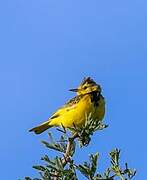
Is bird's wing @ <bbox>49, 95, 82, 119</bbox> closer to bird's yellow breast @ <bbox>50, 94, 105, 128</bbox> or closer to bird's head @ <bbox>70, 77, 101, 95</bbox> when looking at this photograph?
bird's yellow breast @ <bbox>50, 94, 105, 128</bbox>

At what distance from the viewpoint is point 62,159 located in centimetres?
388

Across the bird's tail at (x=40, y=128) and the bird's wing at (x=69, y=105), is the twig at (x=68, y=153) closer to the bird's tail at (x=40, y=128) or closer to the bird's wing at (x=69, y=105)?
the bird's wing at (x=69, y=105)

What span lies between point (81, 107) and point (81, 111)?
9 cm

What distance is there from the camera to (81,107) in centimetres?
895

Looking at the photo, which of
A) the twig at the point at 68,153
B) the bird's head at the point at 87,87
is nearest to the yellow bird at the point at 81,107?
the bird's head at the point at 87,87

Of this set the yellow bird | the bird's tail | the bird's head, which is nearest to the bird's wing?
the yellow bird

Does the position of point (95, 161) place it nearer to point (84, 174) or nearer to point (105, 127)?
point (84, 174)

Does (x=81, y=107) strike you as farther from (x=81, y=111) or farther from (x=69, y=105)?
(x=69, y=105)

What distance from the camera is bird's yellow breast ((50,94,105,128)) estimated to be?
857cm

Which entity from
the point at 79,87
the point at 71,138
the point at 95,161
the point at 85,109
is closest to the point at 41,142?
the point at 71,138

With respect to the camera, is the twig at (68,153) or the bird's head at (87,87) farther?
the bird's head at (87,87)

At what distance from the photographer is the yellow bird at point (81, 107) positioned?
868 cm

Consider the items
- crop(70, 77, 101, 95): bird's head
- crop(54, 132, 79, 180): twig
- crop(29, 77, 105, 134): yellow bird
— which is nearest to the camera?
crop(54, 132, 79, 180): twig

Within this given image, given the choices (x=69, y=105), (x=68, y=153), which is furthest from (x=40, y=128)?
(x=68, y=153)
